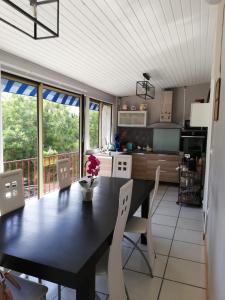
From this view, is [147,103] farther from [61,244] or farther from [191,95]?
[61,244]

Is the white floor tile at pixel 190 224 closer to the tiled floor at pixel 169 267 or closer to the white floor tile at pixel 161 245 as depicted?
the tiled floor at pixel 169 267

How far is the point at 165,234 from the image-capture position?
10.2 ft

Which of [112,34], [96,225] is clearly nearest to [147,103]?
[112,34]

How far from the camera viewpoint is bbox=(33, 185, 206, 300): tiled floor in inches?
78.0

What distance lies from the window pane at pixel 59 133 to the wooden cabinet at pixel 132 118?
1.77m

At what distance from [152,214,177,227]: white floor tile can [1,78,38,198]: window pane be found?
2256mm

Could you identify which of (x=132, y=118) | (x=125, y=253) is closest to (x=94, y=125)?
(x=132, y=118)

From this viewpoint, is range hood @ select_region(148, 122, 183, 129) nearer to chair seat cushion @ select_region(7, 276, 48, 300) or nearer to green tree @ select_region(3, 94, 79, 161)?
green tree @ select_region(3, 94, 79, 161)

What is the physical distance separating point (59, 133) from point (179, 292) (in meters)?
3.61

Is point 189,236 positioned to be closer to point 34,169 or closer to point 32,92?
point 34,169

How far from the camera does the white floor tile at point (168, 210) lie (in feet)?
12.6

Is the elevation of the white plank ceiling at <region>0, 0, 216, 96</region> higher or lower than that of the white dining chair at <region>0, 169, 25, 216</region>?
higher

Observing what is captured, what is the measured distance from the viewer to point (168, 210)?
158 inches

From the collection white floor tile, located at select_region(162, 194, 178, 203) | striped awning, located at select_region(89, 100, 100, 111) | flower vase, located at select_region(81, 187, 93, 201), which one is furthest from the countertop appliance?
flower vase, located at select_region(81, 187, 93, 201)
